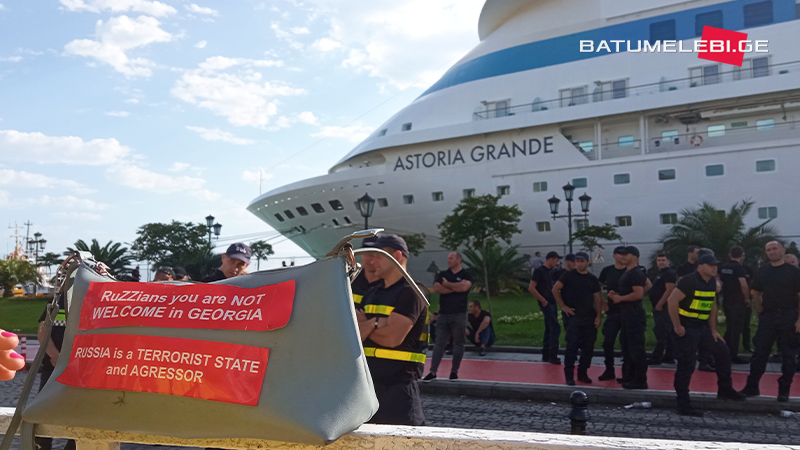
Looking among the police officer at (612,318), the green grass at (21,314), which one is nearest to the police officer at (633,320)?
the police officer at (612,318)

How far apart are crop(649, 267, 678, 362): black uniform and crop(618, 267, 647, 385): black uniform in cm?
82

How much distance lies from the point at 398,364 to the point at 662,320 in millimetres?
6968

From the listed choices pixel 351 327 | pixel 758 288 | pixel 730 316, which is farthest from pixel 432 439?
pixel 730 316

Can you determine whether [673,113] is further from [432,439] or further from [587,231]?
[432,439]

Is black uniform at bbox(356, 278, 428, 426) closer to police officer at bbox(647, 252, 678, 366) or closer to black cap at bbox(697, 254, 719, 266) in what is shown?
black cap at bbox(697, 254, 719, 266)

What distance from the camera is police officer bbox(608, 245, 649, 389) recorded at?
24.3ft

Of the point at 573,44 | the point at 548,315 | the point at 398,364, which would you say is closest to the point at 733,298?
the point at 548,315

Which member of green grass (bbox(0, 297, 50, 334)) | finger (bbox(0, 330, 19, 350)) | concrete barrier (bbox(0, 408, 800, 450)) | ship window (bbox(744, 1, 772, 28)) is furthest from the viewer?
ship window (bbox(744, 1, 772, 28))

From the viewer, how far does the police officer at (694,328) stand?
6117 mm

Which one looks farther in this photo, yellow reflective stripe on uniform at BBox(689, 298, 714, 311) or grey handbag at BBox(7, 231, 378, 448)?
yellow reflective stripe on uniform at BBox(689, 298, 714, 311)

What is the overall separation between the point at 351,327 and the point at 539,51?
2806cm

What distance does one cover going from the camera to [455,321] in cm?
790

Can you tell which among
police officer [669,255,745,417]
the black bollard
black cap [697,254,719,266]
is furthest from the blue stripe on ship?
the black bollard

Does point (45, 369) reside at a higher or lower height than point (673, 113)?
lower
